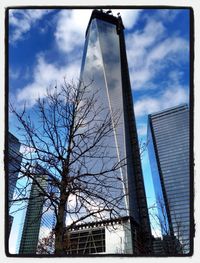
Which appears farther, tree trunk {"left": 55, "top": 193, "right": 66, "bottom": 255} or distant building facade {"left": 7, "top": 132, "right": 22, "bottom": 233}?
tree trunk {"left": 55, "top": 193, "right": 66, "bottom": 255}

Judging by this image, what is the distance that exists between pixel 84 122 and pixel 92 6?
1684mm

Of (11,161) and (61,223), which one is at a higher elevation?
(11,161)

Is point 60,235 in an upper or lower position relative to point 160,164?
lower

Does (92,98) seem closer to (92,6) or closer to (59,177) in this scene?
(59,177)

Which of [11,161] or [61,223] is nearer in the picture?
[11,161]

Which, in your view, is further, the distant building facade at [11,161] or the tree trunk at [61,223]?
the tree trunk at [61,223]

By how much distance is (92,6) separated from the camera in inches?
44.3
